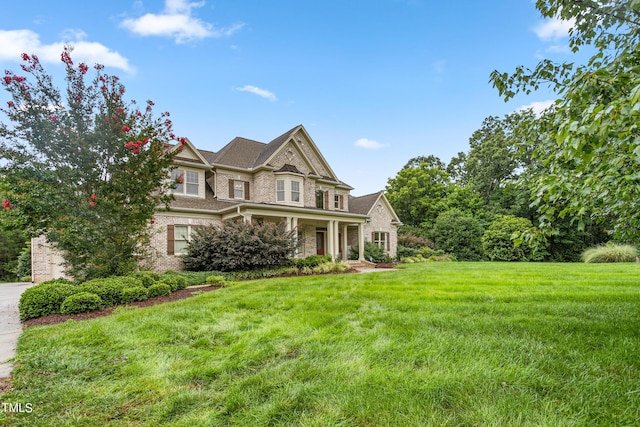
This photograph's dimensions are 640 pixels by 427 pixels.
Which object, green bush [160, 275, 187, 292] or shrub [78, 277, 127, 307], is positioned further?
green bush [160, 275, 187, 292]

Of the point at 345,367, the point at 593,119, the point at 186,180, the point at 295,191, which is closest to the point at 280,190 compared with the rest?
the point at 295,191

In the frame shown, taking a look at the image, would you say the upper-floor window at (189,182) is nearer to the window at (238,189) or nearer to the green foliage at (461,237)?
the window at (238,189)

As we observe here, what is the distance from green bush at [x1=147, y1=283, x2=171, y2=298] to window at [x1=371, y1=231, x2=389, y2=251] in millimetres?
15587

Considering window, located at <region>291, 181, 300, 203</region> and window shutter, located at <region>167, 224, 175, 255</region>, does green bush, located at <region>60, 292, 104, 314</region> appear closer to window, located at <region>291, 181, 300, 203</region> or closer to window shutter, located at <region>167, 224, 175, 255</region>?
window shutter, located at <region>167, 224, 175, 255</region>

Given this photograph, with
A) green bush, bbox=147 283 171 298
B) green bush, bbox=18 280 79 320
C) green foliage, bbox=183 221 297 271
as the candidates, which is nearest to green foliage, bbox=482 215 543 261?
green foliage, bbox=183 221 297 271

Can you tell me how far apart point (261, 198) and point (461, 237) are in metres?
16.5

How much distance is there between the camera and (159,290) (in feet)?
26.0

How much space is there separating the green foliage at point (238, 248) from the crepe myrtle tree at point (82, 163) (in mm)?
3409

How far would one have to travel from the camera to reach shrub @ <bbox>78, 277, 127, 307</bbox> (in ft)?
21.9

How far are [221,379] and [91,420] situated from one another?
3.20 feet

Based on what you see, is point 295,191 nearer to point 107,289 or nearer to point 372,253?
point 372,253

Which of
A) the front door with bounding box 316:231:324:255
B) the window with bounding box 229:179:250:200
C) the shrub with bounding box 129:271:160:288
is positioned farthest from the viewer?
the front door with bounding box 316:231:324:255

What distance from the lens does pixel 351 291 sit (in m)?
7.00

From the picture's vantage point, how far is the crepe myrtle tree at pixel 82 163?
729cm
